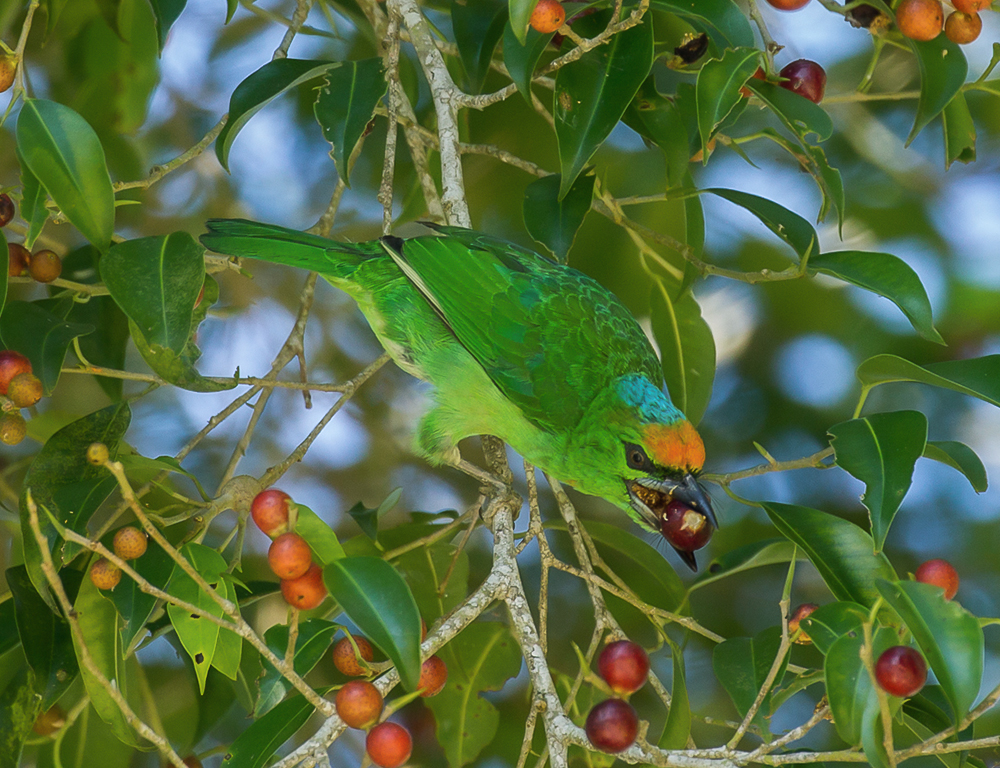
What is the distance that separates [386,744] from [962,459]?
1.16m

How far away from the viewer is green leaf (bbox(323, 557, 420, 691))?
1245mm

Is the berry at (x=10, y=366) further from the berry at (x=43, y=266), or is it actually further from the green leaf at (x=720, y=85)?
the green leaf at (x=720, y=85)

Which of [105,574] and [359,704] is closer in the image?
[359,704]

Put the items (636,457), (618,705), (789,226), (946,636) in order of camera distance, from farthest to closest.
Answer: (636,457) → (789,226) → (618,705) → (946,636)

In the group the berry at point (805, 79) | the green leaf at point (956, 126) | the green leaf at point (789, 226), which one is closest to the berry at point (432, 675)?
the green leaf at point (789, 226)

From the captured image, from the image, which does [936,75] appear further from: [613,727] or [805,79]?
[613,727]

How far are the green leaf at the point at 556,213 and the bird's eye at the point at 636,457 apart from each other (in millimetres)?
441

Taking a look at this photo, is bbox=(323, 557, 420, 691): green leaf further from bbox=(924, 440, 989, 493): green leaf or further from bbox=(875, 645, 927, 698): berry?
bbox=(924, 440, 989, 493): green leaf

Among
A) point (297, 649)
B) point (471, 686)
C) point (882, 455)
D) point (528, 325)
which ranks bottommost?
point (471, 686)

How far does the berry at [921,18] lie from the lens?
189 cm

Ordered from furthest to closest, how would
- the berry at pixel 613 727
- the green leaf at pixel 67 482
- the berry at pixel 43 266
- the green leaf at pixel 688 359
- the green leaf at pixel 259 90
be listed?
1. the green leaf at pixel 688 359
2. the berry at pixel 43 266
3. the green leaf at pixel 259 90
4. the green leaf at pixel 67 482
5. the berry at pixel 613 727

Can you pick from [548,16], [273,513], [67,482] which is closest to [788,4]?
[548,16]

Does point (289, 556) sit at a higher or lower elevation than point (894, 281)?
lower

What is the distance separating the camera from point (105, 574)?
1.55 metres
